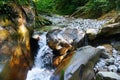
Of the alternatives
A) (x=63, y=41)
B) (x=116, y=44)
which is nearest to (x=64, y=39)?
(x=63, y=41)

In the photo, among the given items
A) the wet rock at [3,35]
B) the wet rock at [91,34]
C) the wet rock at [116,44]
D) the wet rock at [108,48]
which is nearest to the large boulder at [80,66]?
the wet rock at [108,48]

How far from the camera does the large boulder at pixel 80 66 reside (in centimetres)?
557

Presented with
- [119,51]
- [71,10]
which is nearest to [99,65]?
[119,51]

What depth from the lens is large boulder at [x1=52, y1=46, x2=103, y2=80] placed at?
219 inches

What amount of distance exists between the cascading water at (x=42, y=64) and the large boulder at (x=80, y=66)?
64 cm

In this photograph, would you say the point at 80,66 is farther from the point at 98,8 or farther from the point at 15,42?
Answer: the point at 98,8

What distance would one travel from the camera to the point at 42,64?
7.27m

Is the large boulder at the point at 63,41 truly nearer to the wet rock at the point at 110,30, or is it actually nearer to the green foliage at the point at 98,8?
the wet rock at the point at 110,30

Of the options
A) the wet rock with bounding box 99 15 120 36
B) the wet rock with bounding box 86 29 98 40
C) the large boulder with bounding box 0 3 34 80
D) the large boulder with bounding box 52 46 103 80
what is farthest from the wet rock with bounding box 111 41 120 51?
the large boulder with bounding box 0 3 34 80

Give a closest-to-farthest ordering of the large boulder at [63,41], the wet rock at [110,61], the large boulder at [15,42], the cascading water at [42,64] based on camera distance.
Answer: the large boulder at [15,42], the cascading water at [42,64], the wet rock at [110,61], the large boulder at [63,41]

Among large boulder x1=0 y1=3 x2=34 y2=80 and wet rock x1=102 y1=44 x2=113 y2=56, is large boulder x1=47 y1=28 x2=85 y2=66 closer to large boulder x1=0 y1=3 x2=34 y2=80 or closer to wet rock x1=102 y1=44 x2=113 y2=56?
large boulder x1=0 y1=3 x2=34 y2=80

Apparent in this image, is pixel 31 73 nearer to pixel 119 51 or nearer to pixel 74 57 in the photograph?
pixel 74 57

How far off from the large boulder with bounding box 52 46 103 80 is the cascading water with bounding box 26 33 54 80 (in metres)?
0.64

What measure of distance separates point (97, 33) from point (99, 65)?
2.25 m
